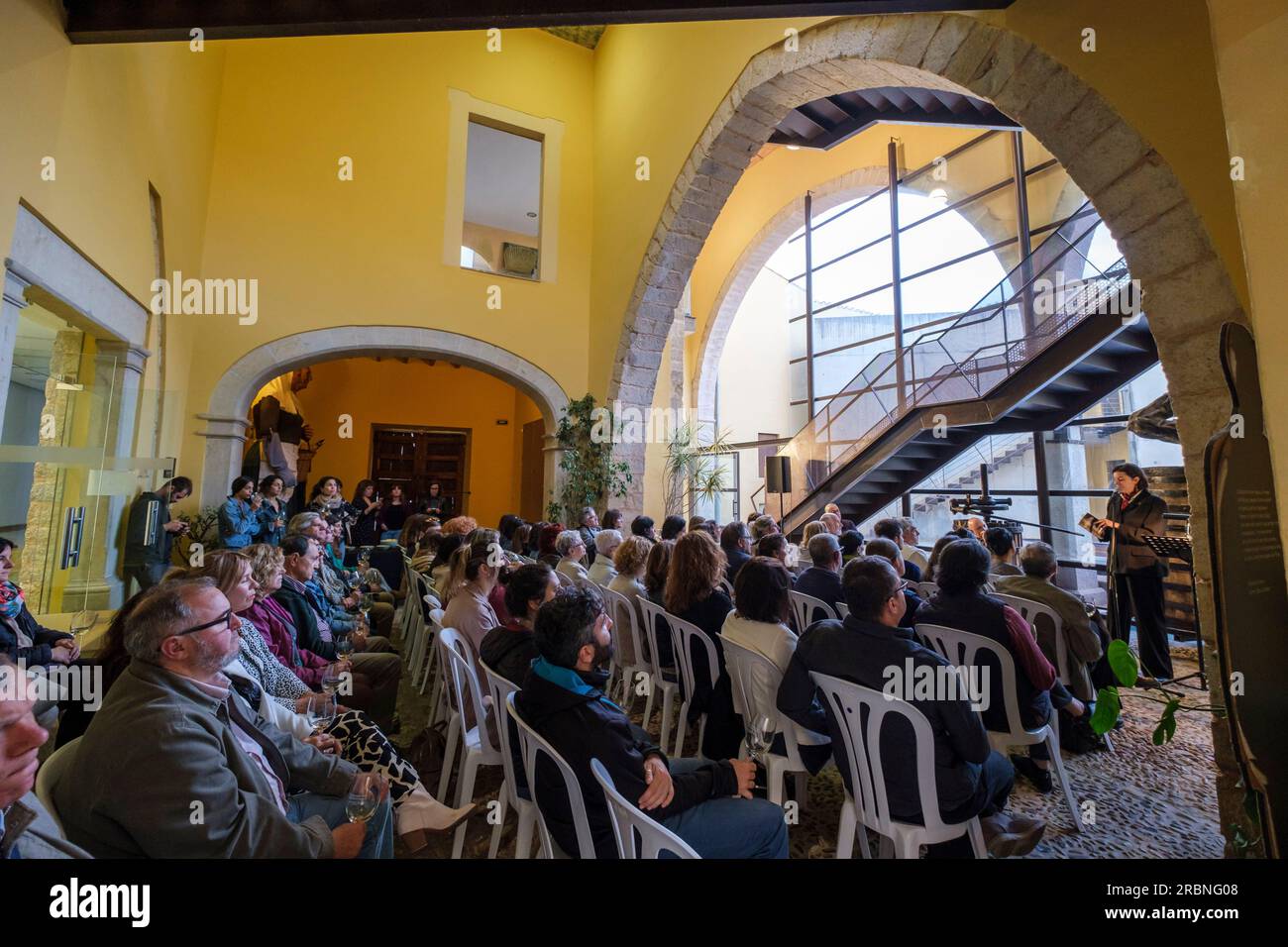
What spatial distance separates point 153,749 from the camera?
1.18m

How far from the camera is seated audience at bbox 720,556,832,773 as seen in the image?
2135mm

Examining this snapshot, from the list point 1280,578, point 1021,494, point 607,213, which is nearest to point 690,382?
point 607,213

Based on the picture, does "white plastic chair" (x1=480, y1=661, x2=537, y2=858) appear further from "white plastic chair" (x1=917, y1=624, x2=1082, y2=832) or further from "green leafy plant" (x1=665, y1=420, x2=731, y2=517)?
"green leafy plant" (x1=665, y1=420, x2=731, y2=517)

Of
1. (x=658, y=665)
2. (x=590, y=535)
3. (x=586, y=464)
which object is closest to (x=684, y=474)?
(x=586, y=464)

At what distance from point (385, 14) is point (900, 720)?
13.6 feet

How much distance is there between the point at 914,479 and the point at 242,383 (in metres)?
8.39

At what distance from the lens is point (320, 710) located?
2.09 metres

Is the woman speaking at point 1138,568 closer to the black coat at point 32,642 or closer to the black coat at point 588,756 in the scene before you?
the black coat at point 588,756

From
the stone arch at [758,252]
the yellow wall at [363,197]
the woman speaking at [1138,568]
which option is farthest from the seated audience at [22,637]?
the stone arch at [758,252]

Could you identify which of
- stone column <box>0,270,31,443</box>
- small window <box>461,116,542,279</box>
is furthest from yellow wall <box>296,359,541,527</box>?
stone column <box>0,270,31,443</box>

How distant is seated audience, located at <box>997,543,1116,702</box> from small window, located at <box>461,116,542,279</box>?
7.02 metres

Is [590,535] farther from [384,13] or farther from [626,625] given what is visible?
[384,13]

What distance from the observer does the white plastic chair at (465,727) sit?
→ 7.14 ft

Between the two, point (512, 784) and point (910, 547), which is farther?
point (910, 547)
